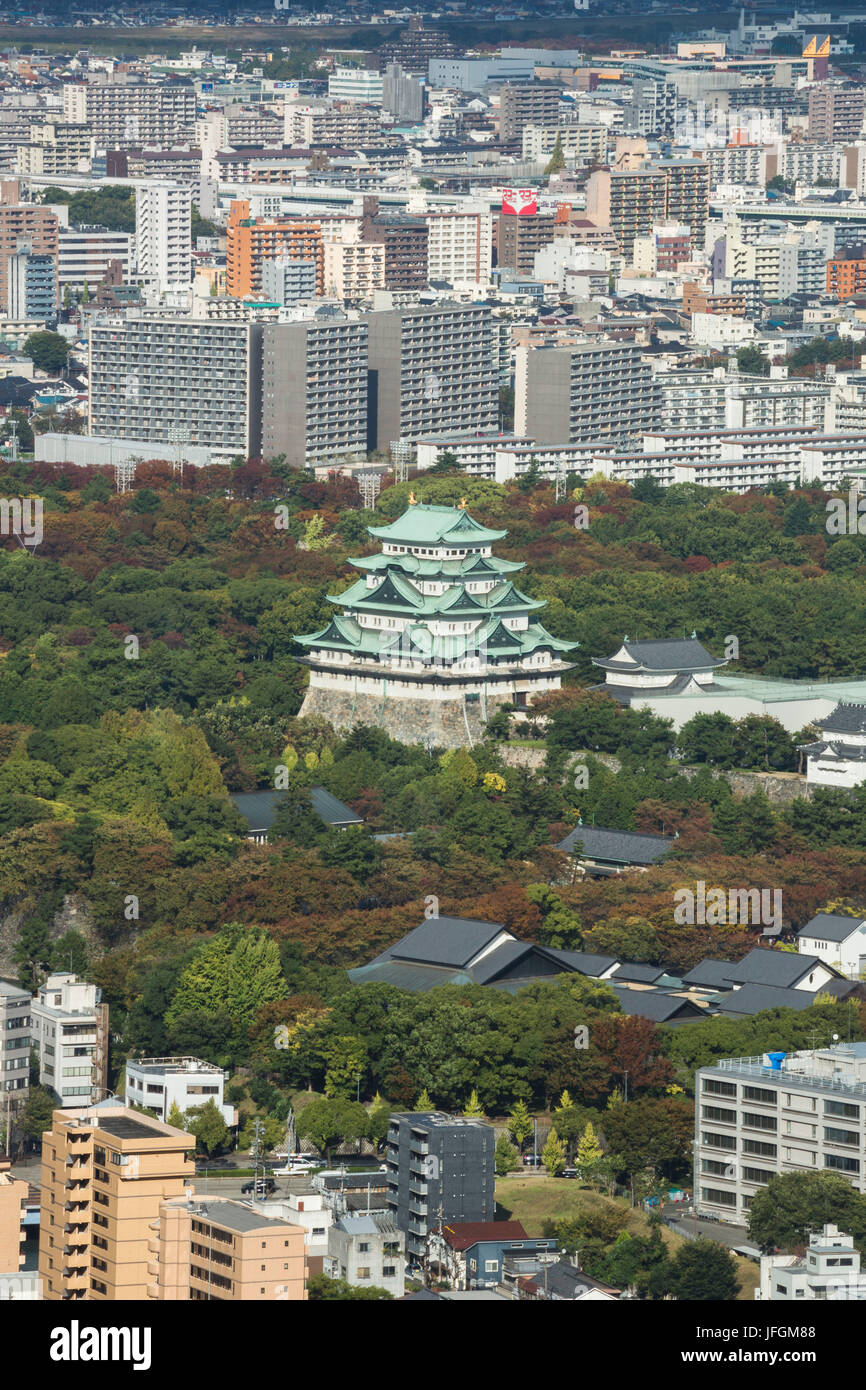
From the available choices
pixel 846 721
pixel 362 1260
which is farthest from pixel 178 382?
pixel 362 1260

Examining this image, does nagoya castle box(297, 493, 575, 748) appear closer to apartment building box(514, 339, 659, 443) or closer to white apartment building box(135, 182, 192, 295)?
apartment building box(514, 339, 659, 443)

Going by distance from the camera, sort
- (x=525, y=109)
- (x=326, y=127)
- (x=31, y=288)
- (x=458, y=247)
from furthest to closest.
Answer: (x=525, y=109), (x=326, y=127), (x=458, y=247), (x=31, y=288)

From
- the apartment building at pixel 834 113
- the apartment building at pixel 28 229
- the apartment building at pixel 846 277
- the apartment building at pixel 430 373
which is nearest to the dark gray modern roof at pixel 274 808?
the apartment building at pixel 430 373

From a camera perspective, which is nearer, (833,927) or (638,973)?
(638,973)

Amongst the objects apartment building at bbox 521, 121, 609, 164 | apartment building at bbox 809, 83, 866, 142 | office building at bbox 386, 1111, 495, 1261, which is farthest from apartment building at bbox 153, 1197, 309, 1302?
apartment building at bbox 809, 83, 866, 142

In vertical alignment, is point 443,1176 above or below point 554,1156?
above

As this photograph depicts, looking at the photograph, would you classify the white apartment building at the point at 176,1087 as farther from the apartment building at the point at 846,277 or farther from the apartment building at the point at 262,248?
the apartment building at the point at 846,277

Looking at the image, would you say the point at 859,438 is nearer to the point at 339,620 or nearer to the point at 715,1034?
the point at 339,620

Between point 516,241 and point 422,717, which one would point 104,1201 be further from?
point 516,241
